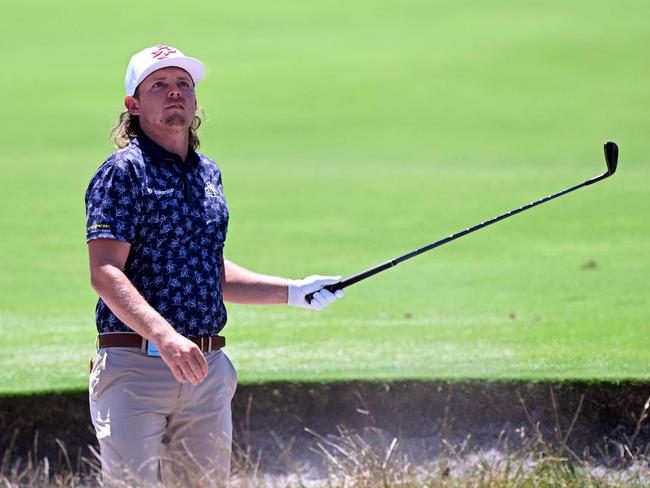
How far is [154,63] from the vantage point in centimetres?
455

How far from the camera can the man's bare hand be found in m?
4.09

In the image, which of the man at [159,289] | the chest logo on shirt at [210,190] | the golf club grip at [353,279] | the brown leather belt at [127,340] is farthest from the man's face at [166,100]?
the golf club grip at [353,279]

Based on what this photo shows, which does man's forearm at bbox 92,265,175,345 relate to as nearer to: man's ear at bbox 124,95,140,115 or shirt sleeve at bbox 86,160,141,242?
shirt sleeve at bbox 86,160,141,242

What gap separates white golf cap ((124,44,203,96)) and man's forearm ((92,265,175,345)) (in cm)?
75

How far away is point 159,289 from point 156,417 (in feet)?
1.46

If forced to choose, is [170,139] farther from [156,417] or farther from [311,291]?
[156,417]

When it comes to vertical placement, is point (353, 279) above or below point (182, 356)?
above

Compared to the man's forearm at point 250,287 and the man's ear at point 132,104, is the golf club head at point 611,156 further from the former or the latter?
the man's ear at point 132,104

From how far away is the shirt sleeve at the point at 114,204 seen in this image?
14.0 ft

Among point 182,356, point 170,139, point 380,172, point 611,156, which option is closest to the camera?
point 182,356

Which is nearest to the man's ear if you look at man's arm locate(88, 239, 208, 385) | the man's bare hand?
man's arm locate(88, 239, 208, 385)

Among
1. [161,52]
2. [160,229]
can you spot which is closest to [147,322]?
[160,229]

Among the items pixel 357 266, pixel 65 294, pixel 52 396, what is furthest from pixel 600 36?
pixel 52 396

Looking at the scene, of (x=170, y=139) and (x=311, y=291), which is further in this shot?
(x=311, y=291)
